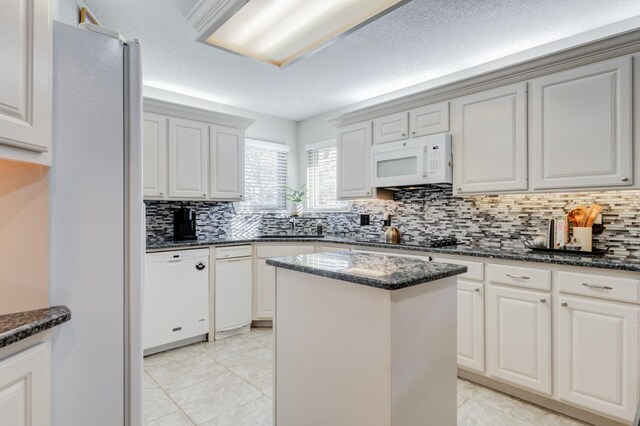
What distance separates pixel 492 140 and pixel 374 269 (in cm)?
185

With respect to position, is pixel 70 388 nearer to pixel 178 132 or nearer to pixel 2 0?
pixel 2 0

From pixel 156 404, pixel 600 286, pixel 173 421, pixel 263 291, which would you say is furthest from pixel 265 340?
pixel 600 286

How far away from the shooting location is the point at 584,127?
232cm

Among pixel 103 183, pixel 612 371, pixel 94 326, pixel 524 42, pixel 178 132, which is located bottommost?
pixel 612 371

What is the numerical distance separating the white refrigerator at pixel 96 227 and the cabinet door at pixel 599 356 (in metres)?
2.38

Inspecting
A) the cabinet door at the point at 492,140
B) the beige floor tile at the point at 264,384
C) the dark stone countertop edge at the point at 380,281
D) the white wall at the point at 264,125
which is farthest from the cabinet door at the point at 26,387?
the white wall at the point at 264,125

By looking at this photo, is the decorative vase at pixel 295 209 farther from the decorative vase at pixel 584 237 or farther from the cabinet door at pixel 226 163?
the decorative vase at pixel 584 237

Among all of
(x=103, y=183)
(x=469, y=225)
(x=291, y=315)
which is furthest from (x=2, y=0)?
(x=469, y=225)

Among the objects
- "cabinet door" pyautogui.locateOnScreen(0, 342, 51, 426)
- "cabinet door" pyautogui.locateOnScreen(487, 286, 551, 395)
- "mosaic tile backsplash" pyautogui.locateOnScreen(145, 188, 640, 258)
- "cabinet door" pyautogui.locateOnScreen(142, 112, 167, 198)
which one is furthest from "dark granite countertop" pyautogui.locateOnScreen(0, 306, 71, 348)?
"mosaic tile backsplash" pyautogui.locateOnScreen(145, 188, 640, 258)

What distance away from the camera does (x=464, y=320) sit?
2627 millimetres

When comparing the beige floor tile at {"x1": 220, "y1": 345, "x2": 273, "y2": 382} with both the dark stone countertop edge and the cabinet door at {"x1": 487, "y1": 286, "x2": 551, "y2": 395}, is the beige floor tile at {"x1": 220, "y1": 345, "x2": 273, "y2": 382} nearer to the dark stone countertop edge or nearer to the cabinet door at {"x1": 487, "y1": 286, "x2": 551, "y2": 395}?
the dark stone countertop edge

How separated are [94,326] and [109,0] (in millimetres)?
2033

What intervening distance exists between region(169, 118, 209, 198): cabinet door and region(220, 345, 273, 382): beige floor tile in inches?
65.5

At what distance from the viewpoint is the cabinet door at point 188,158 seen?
346cm
